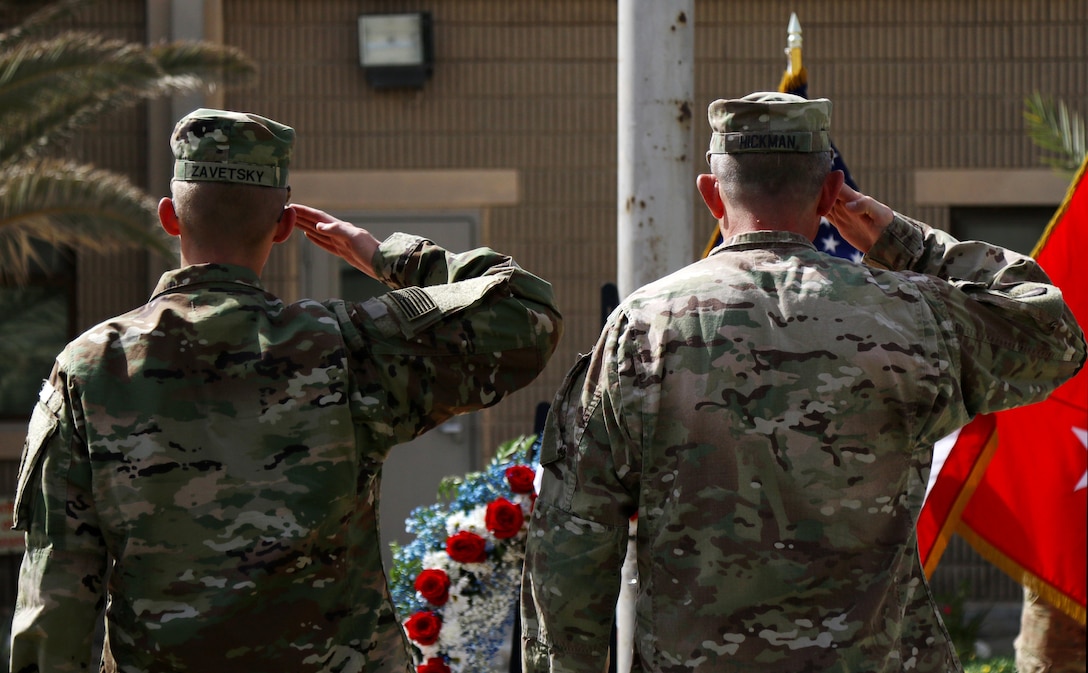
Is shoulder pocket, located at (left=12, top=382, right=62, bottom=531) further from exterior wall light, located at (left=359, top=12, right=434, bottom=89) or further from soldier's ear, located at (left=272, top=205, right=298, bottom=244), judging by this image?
exterior wall light, located at (left=359, top=12, right=434, bottom=89)

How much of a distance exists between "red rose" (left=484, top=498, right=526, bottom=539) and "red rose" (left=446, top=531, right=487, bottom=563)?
57 millimetres

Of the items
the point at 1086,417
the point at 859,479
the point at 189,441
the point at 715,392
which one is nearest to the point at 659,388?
the point at 715,392

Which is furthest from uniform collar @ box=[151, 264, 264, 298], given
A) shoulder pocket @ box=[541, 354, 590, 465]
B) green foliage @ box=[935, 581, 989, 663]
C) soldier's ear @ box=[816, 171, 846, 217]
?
green foliage @ box=[935, 581, 989, 663]

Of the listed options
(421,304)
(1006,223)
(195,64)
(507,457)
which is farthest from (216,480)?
(1006,223)

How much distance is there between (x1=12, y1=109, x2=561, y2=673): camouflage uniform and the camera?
2047mm

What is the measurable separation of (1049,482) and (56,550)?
362cm

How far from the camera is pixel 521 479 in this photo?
3850 millimetres

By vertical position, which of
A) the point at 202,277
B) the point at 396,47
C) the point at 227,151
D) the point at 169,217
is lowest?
the point at 202,277

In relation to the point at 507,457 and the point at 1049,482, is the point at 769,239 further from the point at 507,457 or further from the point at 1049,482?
the point at 1049,482

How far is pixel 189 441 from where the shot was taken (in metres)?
2.07

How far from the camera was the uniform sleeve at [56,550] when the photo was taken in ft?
6.56

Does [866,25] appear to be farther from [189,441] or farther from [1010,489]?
[189,441]

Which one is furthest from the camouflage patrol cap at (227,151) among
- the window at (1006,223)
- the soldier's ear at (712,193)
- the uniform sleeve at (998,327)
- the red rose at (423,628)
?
the window at (1006,223)

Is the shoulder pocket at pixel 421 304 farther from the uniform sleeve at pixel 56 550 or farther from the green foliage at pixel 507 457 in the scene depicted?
the green foliage at pixel 507 457
